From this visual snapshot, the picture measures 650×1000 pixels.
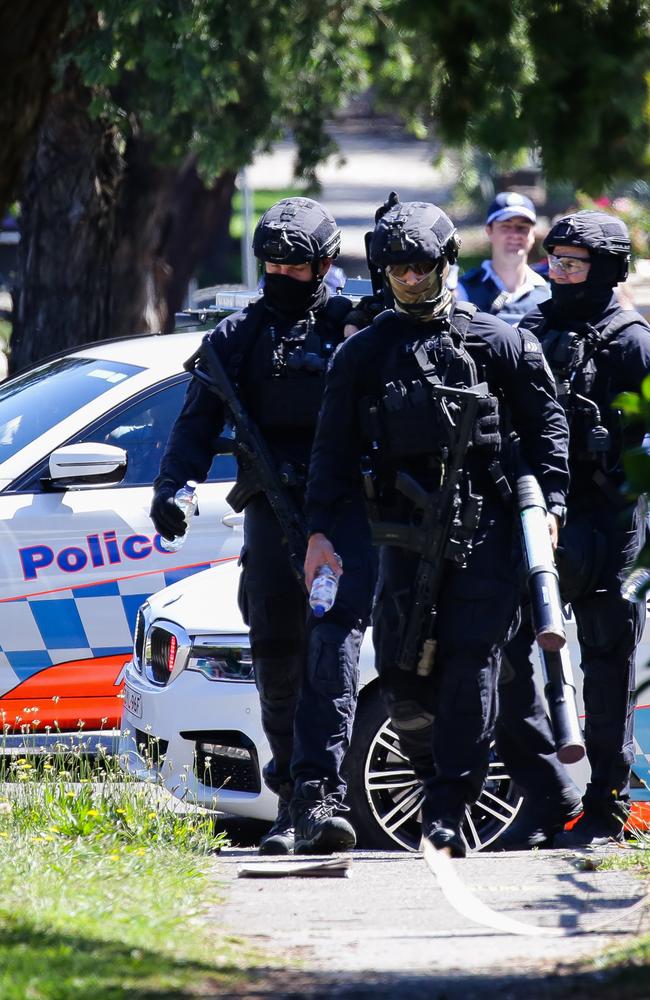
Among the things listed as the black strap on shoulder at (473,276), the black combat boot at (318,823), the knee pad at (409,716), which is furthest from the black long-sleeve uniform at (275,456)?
the black strap on shoulder at (473,276)

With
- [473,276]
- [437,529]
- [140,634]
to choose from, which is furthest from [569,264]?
[473,276]

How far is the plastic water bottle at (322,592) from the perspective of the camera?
15.9 ft

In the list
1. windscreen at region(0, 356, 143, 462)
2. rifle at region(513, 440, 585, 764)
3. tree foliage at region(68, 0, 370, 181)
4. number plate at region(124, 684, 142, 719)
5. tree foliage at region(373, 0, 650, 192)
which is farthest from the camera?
tree foliage at region(68, 0, 370, 181)

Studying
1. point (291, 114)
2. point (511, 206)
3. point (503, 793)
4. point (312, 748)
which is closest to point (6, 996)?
point (312, 748)

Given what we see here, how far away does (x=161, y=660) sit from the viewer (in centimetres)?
587

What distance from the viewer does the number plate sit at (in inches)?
231

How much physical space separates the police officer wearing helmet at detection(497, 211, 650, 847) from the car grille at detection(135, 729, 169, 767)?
119 cm

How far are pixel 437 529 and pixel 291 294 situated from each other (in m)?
1.16

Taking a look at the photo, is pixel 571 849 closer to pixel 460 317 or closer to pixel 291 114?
pixel 460 317

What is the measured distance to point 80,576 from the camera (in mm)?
6621

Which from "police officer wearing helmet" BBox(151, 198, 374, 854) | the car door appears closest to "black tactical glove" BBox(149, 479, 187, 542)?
"police officer wearing helmet" BBox(151, 198, 374, 854)

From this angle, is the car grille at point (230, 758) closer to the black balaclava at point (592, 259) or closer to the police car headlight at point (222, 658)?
the police car headlight at point (222, 658)

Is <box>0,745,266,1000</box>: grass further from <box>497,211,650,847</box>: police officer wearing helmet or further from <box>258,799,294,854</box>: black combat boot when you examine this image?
<box>497,211,650,847</box>: police officer wearing helmet

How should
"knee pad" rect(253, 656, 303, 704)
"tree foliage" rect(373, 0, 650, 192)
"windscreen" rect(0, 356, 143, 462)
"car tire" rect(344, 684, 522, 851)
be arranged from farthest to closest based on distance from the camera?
"windscreen" rect(0, 356, 143, 462) < "car tire" rect(344, 684, 522, 851) < "knee pad" rect(253, 656, 303, 704) < "tree foliage" rect(373, 0, 650, 192)
